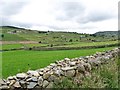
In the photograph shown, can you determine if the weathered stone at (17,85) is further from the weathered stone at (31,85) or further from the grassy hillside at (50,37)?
the grassy hillside at (50,37)

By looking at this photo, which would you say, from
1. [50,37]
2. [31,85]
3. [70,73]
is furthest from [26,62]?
[50,37]

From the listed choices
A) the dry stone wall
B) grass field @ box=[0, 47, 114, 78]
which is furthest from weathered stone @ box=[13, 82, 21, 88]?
grass field @ box=[0, 47, 114, 78]

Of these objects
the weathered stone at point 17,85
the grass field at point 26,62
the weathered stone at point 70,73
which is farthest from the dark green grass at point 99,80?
the grass field at point 26,62

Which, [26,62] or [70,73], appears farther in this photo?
[26,62]

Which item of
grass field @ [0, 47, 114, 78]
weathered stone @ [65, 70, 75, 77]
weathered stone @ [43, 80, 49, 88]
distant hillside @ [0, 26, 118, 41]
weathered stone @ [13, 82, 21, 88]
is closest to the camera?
weathered stone @ [13, 82, 21, 88]

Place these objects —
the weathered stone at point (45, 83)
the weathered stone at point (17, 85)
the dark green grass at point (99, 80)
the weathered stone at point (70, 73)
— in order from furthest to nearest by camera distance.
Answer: the weathered stone at point (70, 73)
the weathered stone at point (45, 83)
the weathered stone at point (17, 85)
the dark green grass at point (99, 80)

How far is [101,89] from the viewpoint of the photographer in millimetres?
9922

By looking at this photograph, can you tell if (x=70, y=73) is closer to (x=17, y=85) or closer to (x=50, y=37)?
(x=17, y=85)

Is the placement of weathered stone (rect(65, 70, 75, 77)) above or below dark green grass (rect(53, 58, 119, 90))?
above

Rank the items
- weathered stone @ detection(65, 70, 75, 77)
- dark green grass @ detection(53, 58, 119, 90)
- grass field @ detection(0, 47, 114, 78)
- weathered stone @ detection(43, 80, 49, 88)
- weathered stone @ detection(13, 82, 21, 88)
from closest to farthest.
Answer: dark green grass @ detection(53, 58, 119, 90)
weathered stone @ detection(13, 82, 21, 88)
weathered stone @ detection(43, 80, 49, 88)
weathered stone @ detection(65, 70, 75, 77)
grass field @ detection(0, 47, 114, 78)

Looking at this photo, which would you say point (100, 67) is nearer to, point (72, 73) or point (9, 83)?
point (72, 73)

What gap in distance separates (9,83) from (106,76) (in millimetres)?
4024

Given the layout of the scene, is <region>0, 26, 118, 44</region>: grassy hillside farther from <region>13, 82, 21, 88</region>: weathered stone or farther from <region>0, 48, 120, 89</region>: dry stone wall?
<region>13, 82, 21, 88</region>: weathered stone

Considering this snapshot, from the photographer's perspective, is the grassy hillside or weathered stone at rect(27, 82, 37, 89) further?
the grassy hillside
